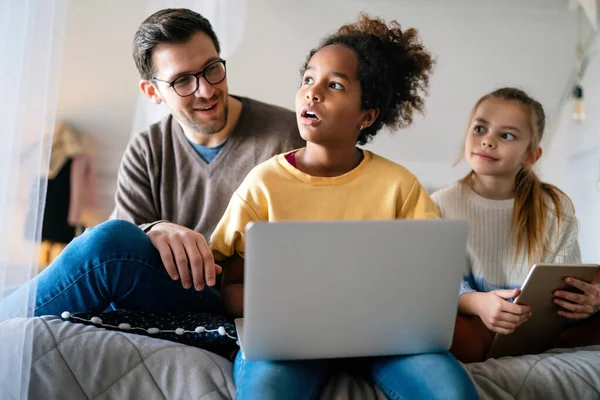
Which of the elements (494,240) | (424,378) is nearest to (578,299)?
(494,240)

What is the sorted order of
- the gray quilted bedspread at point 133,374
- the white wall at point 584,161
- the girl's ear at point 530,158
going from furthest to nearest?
the white wall at point 584,161, the girl's ear at point 530,158, the gray quilted bedspread at point 133,374

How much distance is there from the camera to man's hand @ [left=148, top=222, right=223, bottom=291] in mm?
1108

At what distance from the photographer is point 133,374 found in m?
0.99

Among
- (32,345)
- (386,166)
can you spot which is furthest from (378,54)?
(32,345)

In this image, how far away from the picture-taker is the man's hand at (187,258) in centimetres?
111

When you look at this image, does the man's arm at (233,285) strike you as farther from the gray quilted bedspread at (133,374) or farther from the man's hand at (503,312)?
the man's hand at (503,312)

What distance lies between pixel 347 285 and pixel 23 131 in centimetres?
55

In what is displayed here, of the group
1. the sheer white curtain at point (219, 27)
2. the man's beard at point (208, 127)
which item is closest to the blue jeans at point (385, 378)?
the man's beard at point (208, 127)

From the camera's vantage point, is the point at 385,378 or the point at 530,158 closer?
the point at 385,378

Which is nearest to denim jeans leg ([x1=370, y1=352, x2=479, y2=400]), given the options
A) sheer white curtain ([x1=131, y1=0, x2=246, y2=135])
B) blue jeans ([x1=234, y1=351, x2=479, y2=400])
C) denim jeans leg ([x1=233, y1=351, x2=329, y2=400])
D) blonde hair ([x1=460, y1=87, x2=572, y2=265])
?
blue jeans ([x1=234, y1=351, x2=479, y2=400])

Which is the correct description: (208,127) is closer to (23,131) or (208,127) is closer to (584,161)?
(23,131)

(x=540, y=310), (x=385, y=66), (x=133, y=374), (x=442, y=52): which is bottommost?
(x=133, y=374)

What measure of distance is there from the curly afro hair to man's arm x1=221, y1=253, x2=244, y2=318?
1.36ft

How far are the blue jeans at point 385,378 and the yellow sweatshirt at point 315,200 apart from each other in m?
0.29
